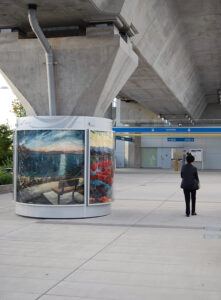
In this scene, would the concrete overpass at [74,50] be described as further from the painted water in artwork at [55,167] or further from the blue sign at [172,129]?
the blue sign at [172,129]

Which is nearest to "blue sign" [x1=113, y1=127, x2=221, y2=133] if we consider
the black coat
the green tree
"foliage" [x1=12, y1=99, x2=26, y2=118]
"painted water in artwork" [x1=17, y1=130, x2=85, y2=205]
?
"foliage" [x1=12, y1=99, x2=26, y2=118]

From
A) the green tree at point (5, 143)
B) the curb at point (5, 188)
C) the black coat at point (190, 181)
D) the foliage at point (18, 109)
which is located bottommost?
the curb at point (5, 188)

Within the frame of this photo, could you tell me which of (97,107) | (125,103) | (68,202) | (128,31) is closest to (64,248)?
(68,202)

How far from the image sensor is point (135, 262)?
6.82 meters

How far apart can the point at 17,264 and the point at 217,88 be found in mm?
34751

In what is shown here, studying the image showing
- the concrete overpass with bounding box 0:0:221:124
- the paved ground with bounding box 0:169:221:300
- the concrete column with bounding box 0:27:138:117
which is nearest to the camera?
the paved ground with bounding box 0:169:221:300

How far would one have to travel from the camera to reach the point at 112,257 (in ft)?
23.4

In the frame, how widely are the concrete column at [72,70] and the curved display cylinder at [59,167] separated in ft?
3.46

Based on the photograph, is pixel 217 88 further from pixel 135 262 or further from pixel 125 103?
pixel 135 262

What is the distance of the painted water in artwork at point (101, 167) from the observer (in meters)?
11.4

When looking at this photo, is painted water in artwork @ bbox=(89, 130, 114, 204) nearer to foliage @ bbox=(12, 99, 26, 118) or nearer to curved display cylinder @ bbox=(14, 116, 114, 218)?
curved display cylinder @ bbox=(14, 116, 114, 218)

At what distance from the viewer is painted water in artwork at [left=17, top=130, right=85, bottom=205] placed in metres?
11.1

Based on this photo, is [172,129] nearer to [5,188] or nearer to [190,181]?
[5,188]

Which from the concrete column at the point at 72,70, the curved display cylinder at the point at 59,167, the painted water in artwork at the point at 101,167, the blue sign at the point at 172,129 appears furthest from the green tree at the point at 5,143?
the painted water in artwork at the point at 101,167
